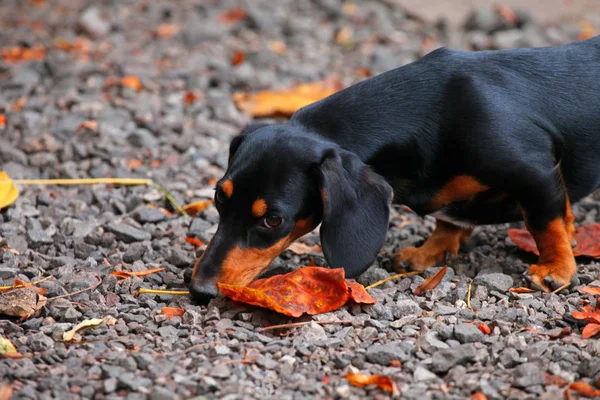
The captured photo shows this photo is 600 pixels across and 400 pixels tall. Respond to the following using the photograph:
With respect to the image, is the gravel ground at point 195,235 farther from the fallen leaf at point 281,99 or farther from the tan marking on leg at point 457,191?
the tan marking on leg at point 457,191

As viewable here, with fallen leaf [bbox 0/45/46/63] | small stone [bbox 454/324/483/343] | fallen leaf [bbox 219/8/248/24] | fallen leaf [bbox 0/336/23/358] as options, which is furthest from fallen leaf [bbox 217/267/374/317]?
fallen leaf [bbox 219/8/248/24]

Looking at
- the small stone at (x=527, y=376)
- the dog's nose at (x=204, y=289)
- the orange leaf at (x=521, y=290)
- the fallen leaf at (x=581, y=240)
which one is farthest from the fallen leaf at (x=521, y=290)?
the dog's nose at (x=204, y=289)

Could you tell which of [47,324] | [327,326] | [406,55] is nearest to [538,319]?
[327,326]

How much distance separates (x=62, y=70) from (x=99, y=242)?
283 cm

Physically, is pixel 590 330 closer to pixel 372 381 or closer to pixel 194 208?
pixel 372 381

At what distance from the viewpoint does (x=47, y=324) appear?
353 cm

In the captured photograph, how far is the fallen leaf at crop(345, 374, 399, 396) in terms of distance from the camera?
3.05 m

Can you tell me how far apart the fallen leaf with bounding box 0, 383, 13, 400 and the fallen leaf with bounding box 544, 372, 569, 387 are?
1.91 metres

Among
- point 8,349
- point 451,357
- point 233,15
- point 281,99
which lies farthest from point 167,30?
point 451,357

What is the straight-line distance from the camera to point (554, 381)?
122 inches

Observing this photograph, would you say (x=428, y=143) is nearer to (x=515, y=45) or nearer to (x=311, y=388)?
(x=311, y=388)

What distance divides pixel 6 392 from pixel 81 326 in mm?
567

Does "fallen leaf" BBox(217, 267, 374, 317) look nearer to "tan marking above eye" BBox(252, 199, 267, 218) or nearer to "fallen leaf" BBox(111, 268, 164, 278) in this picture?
"tan marking above eye" BBox(252, 199, 267, 218)

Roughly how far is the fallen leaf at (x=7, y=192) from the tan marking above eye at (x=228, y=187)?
1.63m
